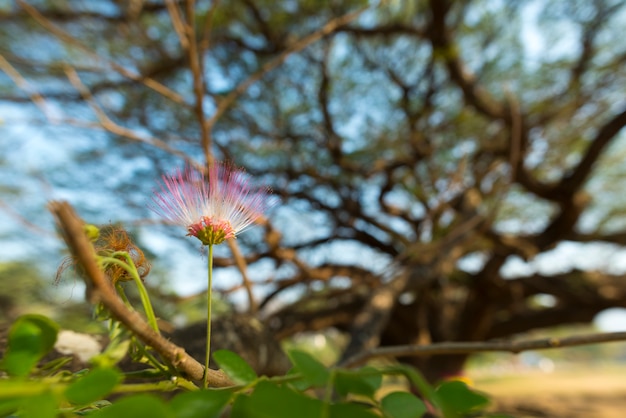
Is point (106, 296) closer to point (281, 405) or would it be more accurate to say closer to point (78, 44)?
point (281, 405)

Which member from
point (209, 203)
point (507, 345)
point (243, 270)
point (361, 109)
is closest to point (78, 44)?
point (243, 270)

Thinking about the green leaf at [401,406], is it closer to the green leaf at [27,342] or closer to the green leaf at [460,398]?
the green leaf at [460,398]

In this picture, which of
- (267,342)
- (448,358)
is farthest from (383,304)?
(448,358)

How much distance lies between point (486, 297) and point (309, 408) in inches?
182

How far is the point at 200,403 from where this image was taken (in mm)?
213

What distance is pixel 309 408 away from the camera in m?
0.19

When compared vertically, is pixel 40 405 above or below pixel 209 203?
below

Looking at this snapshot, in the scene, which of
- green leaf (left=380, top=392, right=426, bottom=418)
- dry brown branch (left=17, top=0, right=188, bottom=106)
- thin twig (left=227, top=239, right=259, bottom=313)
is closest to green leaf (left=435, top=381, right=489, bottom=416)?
green leaf (left=380, top=392, right=426, bottom=418)

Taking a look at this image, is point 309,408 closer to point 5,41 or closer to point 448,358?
point 5,41

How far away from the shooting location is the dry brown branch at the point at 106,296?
0.53 ft

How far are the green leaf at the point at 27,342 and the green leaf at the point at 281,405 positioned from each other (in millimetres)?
108

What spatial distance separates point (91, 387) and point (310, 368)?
98 mm

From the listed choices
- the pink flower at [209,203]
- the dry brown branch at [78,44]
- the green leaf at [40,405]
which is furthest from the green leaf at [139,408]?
the dry brown branch at [78,44]

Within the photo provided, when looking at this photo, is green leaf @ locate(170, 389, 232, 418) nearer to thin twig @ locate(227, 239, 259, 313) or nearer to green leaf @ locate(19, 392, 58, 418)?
green leaf @ locate(19, 392, 58, 418)
